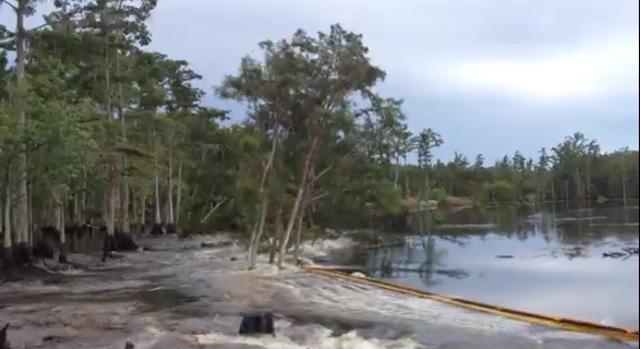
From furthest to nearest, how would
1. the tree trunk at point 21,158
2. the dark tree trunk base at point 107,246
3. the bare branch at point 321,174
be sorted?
1. the dark tree trunk base at point 107,246
2. the bare branch at point 321,174
3. the tree trunk at point 21,158

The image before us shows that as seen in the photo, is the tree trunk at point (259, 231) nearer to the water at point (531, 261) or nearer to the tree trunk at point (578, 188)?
the water at point (531, 261)

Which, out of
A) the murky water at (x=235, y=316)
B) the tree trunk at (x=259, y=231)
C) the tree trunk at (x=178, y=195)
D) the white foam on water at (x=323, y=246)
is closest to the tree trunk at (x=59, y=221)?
the murky water at (x=235, y=316)

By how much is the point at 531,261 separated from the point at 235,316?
5977 millimetres

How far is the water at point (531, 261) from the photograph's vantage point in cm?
434

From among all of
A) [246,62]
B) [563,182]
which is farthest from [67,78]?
[563,182]

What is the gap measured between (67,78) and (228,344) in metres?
26.6

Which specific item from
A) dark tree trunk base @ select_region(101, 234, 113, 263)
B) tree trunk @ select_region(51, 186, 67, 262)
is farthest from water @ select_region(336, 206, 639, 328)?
tree trunk @ select_region(51, 186, 67, 262)

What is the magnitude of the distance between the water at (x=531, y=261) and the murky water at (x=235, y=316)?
885mm

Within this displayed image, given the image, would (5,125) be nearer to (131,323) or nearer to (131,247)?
(131,323)

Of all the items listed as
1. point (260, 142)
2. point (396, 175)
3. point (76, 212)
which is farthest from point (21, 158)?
point (76, 212)

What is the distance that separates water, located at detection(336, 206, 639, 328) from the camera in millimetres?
4336

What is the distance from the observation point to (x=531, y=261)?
1171cm

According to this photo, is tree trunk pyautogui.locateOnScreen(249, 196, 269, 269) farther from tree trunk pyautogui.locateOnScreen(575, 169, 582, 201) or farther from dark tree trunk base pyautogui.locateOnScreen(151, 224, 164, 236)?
dark tree trunk base pyautogui.locateOnScreen(151, 224, 164, 236)

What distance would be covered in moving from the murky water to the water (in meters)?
0.89
